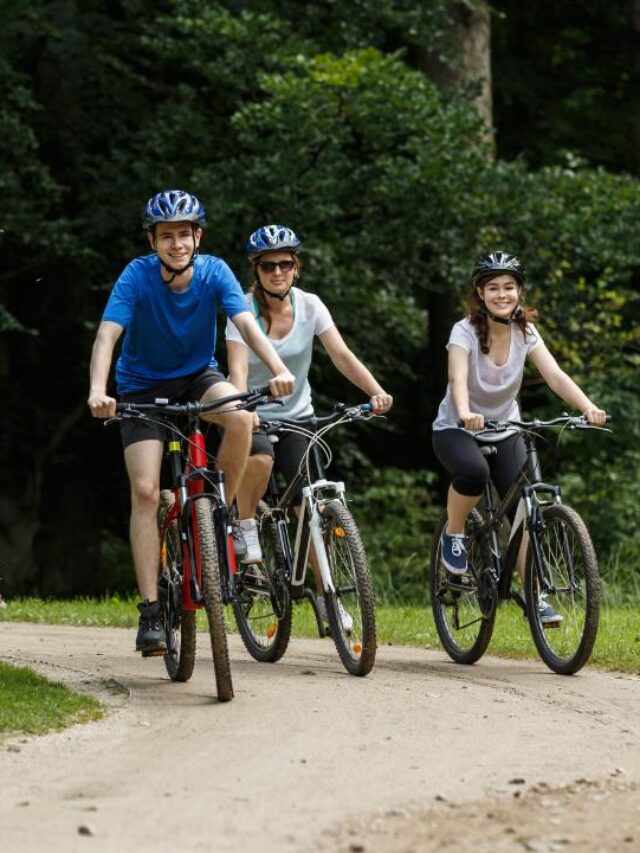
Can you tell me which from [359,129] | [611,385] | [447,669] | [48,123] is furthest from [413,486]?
[447,669]

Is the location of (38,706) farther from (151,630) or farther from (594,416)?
(594,416)

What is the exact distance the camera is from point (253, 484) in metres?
8.59

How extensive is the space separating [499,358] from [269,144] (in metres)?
8.73

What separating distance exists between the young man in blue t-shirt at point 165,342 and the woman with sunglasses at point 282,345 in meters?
0.60

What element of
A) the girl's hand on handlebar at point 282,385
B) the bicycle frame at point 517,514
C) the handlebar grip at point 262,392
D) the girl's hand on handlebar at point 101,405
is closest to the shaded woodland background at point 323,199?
the bicycle frame at point 517,514

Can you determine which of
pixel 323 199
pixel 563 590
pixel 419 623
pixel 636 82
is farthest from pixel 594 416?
pixel 636 82

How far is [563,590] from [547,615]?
162 millimetres

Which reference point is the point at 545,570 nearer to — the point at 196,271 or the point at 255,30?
the point at 196,271

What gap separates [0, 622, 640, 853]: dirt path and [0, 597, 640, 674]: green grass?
27.4 inches

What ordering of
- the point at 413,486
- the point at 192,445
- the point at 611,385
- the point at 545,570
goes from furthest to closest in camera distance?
the point at 413,486
the point at 611,385
the point at 545,570
the point at 192,445

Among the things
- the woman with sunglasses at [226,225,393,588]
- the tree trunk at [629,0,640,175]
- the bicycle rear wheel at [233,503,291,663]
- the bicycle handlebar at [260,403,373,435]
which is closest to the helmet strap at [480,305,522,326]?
the woman with sunglasses at [226,225,393,588]

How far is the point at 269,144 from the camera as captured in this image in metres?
16.9

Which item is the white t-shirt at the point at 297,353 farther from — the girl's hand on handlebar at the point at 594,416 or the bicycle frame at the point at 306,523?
the girl's hand on handlebar at the point at 594,416

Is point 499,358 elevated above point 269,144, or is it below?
below
